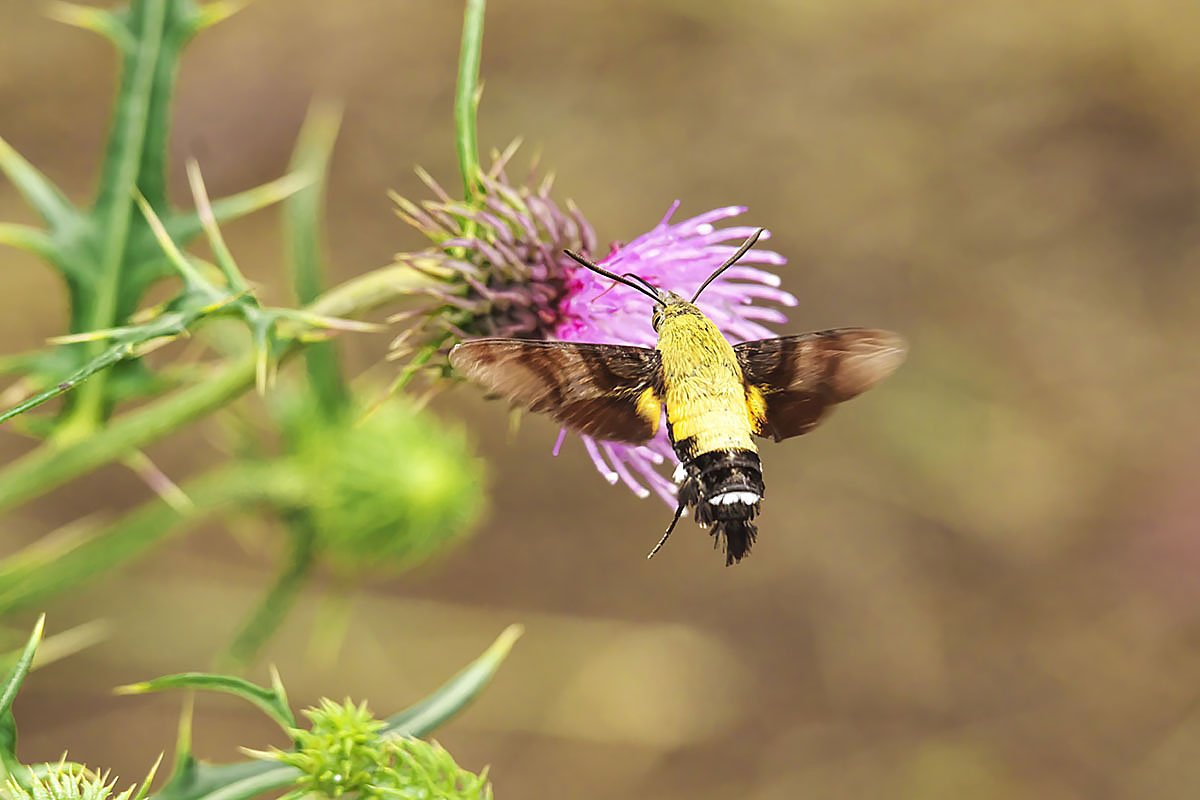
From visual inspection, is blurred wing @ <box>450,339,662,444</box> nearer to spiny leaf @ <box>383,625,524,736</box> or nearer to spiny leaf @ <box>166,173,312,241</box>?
spiny leaf @ <box>383,625,524,736</box>

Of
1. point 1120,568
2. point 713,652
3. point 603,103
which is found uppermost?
point 603,103

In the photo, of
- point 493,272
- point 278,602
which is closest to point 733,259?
point 493,272

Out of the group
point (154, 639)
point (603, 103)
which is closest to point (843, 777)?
point (154, 639)

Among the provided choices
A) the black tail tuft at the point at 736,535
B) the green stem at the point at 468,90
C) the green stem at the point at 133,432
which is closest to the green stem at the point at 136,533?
the green stem at the point at 133,432

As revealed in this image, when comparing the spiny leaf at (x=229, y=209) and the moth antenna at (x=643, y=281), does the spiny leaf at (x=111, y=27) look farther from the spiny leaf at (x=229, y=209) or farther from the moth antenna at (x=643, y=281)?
the moth antenna at (x=643, y=281)

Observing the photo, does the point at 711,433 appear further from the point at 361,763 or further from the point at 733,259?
the point at 361,763

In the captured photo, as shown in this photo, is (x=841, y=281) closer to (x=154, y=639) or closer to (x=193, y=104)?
(x=193, y=104)
